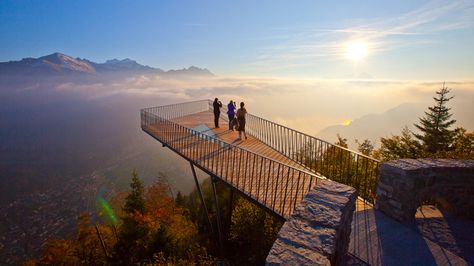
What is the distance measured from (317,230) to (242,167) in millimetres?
8053

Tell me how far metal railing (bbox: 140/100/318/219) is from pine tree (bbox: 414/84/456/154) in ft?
82.0

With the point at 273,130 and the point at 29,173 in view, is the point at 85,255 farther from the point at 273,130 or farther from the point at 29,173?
the point at 29,173

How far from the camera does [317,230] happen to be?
3740mm

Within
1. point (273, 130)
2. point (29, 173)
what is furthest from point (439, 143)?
point (29, 173)

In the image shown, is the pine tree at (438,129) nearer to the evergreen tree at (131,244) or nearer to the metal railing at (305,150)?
the metal railing at (305,150)

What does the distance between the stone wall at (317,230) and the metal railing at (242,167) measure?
177cm

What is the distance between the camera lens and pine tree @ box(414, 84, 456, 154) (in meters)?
28.5

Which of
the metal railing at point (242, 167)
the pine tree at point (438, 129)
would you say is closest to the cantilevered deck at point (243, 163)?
the metal railing at point (242, 167)

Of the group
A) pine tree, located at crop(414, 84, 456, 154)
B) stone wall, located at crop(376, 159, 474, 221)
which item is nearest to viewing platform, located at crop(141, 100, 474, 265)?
stone wall, located at crop(376, 159, 474, 221)

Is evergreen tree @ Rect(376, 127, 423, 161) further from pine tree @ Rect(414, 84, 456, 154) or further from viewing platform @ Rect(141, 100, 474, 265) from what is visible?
viewing platform @ Rect(141, 100, 474, 265)

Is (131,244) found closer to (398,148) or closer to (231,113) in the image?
(231,113)

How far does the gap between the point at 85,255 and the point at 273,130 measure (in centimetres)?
2416

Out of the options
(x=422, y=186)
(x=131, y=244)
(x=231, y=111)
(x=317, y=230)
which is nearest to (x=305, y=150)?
(x=231, y=111)

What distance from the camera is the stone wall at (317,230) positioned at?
3189 mm
